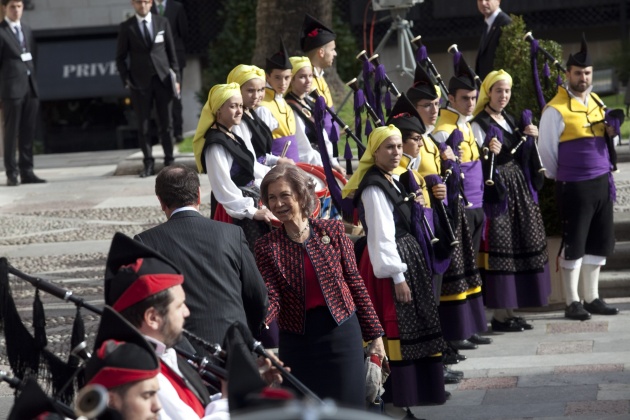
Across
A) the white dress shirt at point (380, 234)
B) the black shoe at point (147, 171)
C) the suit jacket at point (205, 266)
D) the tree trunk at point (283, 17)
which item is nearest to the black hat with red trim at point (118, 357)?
the suit jacket at point (205, 266)

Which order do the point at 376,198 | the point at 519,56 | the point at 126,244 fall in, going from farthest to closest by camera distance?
the point at 519,56 < the point at 376,198 < the point at 126,244

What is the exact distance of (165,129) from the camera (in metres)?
16.6

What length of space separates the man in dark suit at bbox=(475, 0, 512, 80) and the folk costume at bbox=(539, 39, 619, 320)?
2514 millimetres

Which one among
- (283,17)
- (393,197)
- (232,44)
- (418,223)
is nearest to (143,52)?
(283,17)

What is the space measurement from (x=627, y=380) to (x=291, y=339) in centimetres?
289

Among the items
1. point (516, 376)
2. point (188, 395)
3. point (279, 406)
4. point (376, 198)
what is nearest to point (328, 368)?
point (376, 198)

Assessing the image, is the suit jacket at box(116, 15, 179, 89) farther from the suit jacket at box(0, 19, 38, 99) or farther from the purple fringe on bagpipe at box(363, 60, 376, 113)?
the purple fringe on bagpipe at box(363, 60, 376, 113)

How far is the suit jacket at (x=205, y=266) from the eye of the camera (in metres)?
6.05

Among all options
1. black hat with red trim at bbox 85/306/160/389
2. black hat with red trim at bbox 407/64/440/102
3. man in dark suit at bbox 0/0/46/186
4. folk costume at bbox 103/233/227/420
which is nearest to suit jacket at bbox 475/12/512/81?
black hat with red trim at bbox 407/64/440/102

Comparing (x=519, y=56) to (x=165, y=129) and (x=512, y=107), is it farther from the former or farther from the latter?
(x=165, y=129)

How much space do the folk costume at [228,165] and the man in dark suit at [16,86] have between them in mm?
7862

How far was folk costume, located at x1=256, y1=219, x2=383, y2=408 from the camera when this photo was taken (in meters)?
6.56

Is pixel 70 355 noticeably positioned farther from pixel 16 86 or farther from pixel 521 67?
pixel 16 86

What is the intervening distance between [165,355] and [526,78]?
7.08 metres
